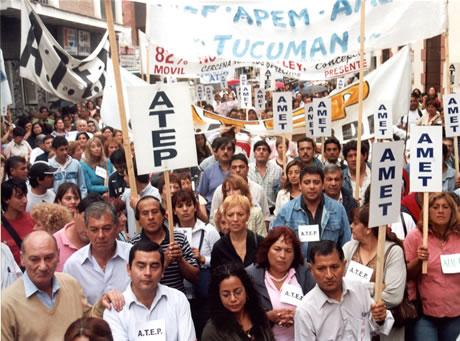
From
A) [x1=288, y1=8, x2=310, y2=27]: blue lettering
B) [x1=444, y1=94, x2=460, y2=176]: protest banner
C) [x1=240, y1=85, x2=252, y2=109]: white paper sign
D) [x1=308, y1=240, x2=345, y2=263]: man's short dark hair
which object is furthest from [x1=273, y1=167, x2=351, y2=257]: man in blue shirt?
[x1=240, y1=85, x2=252, y2=109]: white paper sign

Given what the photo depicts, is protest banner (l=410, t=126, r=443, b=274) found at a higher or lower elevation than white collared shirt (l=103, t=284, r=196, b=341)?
higher

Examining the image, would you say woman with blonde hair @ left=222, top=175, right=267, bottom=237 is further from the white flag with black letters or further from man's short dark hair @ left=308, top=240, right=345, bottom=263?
the white flag with black letters

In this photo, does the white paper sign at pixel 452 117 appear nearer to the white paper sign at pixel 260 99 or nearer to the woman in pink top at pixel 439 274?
the woman in pink top at pixel 439 274

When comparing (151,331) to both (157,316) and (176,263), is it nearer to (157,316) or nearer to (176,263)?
(157,316)

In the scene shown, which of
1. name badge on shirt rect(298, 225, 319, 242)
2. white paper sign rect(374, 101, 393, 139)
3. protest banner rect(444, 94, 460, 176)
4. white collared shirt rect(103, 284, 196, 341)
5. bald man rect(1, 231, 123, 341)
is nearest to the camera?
bald man rect(1, 231, 123, 341)

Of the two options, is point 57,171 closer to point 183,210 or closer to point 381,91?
point 183,210

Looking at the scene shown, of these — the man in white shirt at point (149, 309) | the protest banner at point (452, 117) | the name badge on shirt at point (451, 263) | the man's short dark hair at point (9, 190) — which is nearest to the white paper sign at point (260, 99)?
the protest banner at point (452, 117)

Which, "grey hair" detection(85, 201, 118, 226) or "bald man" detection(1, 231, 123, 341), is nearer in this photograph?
"bald man" detection(1, 231, 123, 341)

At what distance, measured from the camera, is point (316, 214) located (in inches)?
221

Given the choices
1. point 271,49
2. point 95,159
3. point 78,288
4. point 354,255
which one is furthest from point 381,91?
point 78,288

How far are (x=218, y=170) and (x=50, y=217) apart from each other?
2.92m

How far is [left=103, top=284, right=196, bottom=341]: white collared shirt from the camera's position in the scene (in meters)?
3.74

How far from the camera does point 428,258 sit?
4711mm

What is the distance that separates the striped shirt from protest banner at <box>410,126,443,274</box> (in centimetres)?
175
